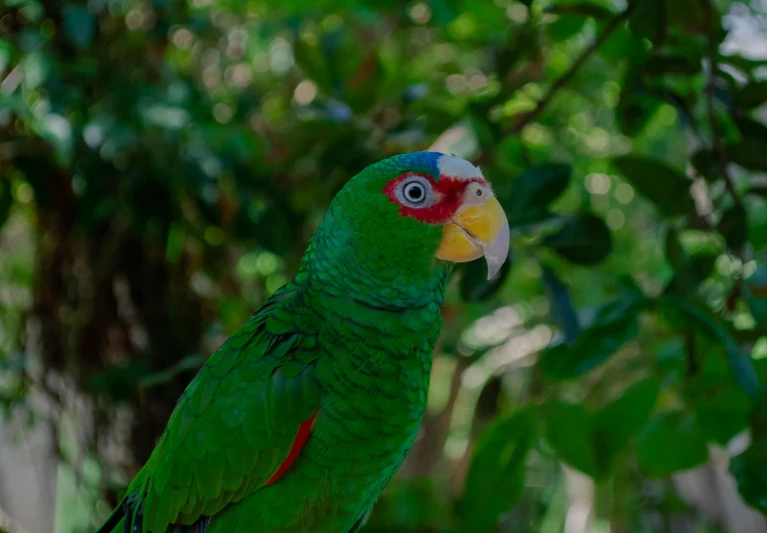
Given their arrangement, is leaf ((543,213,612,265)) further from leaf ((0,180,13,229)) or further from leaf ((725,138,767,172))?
leaf ((0,180,13,229))

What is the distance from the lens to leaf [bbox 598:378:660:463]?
2.97 ft

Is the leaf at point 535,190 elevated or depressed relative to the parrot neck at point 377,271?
depressed

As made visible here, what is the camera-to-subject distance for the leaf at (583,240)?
3.00ft

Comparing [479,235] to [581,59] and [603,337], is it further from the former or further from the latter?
[581,59]

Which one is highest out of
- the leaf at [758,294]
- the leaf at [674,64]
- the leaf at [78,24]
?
the leaf at [78,24]

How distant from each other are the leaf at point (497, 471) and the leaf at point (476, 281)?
0.65 ft

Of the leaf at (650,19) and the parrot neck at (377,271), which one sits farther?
the leaf at (650,19)

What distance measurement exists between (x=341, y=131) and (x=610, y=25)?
1.57 ft

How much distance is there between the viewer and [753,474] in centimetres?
77

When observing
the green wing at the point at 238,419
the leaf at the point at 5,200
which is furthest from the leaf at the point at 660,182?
the leaf at the point at 5,200

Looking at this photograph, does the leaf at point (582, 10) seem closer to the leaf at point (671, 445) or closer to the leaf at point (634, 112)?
the leaf at point (634, 112)

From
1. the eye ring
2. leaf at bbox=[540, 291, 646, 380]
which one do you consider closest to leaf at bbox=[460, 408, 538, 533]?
leaf at bbox=[540, 291, 646, 380]

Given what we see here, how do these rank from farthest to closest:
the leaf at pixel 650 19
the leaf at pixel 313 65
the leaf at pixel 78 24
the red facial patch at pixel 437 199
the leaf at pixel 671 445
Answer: the leaf at pixel 313 65
the leaf at pixel 78 24
the leaf at pixel 671 445
the leaf at pixel 650 19
the red facial patch at pixel 437 199

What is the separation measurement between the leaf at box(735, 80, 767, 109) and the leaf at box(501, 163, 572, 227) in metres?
0.24
